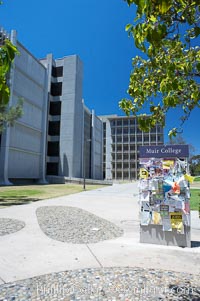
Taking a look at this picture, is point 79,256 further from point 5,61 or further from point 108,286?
point 5,61

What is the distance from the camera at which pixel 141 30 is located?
2.05 metres

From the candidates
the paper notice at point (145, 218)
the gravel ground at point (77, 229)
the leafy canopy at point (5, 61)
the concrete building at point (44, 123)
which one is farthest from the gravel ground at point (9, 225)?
the concrete building at point (44, 123)

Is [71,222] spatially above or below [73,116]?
below

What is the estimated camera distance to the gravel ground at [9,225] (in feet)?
22.9

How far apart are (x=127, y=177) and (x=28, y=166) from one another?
57.1m

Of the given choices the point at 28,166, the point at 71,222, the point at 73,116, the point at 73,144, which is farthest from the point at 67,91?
the point at 71,222

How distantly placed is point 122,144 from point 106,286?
94345 millimetres

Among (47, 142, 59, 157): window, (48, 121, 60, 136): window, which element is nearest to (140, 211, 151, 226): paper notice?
(47, 142, 59, 157): window

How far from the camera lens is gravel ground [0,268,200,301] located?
10.5 ft

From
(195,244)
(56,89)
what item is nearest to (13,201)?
(195,244)

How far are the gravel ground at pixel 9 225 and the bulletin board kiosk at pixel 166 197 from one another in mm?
3778

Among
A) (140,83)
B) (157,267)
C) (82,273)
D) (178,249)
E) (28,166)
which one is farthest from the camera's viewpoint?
(28,166)

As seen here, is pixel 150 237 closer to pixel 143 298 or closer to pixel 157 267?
pixel 157 267

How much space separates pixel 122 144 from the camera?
9731 cm
